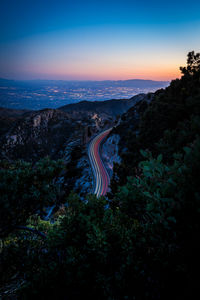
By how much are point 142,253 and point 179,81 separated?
60.8ft

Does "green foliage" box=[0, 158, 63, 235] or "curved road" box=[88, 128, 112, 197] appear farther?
"curved road" box=[88, 128, 112, 197]

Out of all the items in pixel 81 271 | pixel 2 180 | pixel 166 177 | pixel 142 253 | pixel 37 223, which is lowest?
pixel 37 223

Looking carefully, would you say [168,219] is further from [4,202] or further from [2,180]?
[2,180]

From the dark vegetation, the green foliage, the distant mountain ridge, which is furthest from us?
the distant mountain ridge

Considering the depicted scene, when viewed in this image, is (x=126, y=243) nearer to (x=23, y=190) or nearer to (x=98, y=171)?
(x=23, y=190)

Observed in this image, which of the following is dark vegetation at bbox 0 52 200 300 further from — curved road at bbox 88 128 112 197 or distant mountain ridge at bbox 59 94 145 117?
distant mountain ridge at bbox 59 94 145 117

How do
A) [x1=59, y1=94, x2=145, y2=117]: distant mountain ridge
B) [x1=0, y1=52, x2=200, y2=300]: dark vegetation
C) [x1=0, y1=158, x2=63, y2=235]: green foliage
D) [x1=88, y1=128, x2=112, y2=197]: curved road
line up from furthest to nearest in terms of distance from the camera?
[x1=59, y1=94, x2=145, y2=117]: distant mountain ridge → [x1=88, y1=128, x2=112, y2=197]: curved road → [x1=0, y1=158, x2=63, y2=235]: green foliage → [x1=0, y1=52, x2=200, y2=300]: dark vegetation

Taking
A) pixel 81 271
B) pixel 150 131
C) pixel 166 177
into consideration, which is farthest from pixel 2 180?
pixel 150 131

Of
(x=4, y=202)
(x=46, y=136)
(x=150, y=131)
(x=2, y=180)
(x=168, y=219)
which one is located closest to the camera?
(x=168, y=219)

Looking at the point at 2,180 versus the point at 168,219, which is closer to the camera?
the point at 168,219

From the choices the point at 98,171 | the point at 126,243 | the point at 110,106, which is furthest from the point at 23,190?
the point at 110,106

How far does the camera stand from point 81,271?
414cm

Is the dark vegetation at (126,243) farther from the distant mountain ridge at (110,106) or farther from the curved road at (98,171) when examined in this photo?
the distant mountain ridge at (110,106)

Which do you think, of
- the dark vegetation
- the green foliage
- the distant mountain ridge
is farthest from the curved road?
the distant mountain ridge
